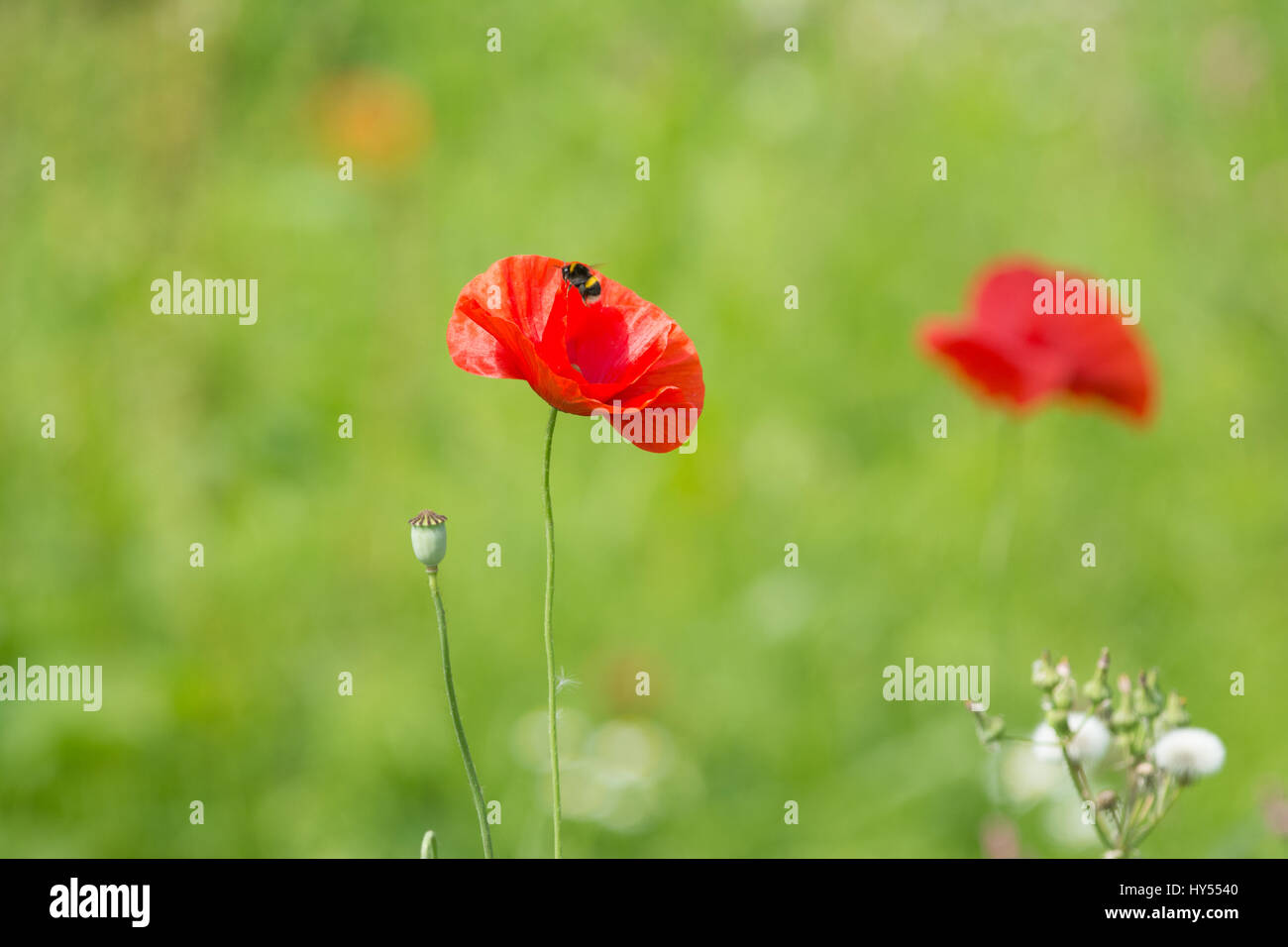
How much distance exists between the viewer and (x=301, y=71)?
368 centimetres

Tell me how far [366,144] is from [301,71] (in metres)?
0.45

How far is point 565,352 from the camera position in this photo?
807 millimetres

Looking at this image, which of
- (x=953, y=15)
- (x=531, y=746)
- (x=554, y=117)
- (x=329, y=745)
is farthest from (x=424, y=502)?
(x=953, y=15)

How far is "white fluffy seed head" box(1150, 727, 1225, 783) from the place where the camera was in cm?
85

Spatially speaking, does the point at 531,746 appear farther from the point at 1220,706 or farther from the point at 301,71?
the point at 301,71

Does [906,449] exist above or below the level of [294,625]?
above

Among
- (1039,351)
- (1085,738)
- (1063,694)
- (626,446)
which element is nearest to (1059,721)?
(1063,694)

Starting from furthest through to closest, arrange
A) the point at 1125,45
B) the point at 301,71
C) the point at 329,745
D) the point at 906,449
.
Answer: the point at 1125,45
the point at 301,71
the point at 906,449
the point at 329,745

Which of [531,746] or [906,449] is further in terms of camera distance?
[906,449]

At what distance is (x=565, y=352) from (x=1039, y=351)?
1212 millimetres

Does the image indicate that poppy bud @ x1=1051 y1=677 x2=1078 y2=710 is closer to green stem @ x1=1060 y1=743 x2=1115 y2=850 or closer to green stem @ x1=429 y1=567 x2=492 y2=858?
green stem @ x1=1060 y1=743 x2=1115 y2=850

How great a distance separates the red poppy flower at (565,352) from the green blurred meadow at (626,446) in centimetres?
100

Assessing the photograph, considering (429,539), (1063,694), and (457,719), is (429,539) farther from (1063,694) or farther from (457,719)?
(1063,694)

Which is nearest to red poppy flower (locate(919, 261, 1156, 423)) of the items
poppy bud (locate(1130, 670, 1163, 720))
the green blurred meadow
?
the green blurred meadow
